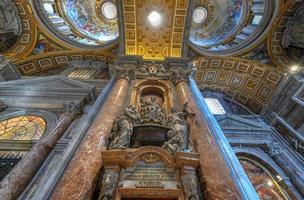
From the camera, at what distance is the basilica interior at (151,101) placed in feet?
12.3

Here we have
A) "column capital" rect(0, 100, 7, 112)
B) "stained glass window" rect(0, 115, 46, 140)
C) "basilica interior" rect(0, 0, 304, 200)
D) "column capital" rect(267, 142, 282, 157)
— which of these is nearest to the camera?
"basilica interior" rect(0, 0, 304, 200)

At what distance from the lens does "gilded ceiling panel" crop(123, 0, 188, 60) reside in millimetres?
9547

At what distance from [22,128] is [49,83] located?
9.10ft

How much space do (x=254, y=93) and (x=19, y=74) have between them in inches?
557

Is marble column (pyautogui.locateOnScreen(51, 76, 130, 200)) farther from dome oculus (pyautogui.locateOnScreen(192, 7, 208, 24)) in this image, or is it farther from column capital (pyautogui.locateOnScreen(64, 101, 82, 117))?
dome oculus (pyautogui.locateOnScreen(192, 7, 208, 24))

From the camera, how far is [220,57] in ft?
39.5

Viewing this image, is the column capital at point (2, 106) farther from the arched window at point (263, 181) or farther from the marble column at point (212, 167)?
the arched window at point (263, 181)

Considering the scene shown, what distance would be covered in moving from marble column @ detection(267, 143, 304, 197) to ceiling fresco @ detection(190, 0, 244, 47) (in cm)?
774

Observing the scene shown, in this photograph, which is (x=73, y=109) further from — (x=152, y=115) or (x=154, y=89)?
(x=152, y=115)

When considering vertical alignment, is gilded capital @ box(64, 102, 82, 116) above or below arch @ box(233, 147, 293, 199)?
above

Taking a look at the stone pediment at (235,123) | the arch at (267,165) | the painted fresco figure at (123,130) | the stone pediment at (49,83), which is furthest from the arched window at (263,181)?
the stone pediment at (49,83)

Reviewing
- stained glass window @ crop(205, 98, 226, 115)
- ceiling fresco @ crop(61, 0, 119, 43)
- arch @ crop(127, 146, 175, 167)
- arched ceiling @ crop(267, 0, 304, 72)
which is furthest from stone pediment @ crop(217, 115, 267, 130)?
ceiling fresco @ crop(61, 0, 119, 43)

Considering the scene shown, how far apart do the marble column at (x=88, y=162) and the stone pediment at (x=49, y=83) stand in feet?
12.0

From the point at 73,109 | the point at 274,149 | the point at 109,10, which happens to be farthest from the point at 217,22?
the point at 73,109
